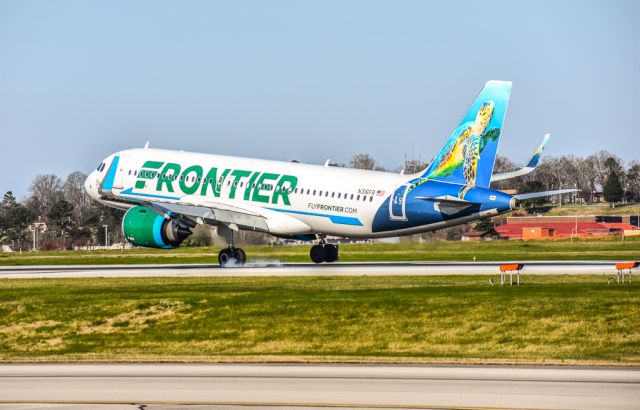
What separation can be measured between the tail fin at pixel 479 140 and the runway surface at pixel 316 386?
2785cm

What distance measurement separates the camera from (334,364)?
27.4 m

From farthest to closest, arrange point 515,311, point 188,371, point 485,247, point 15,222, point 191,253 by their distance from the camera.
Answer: point 15,222 < point 191,253 < point 485,247 < point 515,311 < point 188,371

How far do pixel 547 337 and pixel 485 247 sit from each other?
38.0 m

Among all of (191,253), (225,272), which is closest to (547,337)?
(225,272)

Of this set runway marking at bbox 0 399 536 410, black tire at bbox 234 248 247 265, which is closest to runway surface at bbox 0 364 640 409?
runway marking at bbox 0 399 536 410

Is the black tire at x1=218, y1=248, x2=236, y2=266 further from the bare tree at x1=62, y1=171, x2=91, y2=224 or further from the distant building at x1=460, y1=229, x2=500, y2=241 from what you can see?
the bare tree at x1=62, y1=171, x2=91, y2=224

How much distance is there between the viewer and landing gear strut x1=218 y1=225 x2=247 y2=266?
5934cm

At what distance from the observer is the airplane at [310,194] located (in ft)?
177

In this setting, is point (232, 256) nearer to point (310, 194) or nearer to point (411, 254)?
point (310, 194)

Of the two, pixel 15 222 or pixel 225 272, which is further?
pixel 15 222

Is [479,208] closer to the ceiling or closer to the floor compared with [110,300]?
closer to the ceiling

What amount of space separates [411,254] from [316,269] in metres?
14.3

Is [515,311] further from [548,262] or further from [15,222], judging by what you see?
[15,222]

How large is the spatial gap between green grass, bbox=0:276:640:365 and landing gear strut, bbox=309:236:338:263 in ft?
53.1
